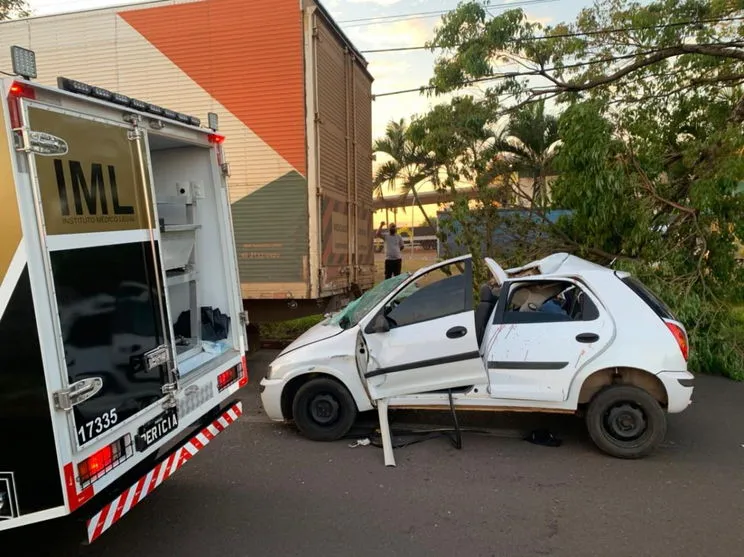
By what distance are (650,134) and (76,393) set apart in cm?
815

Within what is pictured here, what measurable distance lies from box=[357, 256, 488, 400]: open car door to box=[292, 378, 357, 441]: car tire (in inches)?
11.6

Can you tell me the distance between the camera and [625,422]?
4.37 meters

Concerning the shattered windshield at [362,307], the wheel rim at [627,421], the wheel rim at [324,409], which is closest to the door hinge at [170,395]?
the wheel rim at [324,409]

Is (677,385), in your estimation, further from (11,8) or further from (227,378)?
(11,8)

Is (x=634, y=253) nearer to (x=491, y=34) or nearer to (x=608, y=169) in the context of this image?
(x=608, y=169)

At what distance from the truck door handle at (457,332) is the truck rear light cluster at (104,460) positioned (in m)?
2.56

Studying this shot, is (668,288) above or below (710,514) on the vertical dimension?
above

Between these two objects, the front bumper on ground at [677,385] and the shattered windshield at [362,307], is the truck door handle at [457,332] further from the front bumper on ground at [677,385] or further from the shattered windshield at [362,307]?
the front bumper on ground at [677,385]

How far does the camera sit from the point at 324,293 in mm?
6863

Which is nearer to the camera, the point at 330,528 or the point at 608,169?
the point at 330,528

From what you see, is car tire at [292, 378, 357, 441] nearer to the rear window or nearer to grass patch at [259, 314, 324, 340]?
the rear window

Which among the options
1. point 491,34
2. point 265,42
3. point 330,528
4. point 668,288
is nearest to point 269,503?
point 330,528

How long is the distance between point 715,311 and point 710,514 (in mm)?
4228

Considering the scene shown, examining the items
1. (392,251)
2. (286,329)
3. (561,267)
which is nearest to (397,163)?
(392,251)
